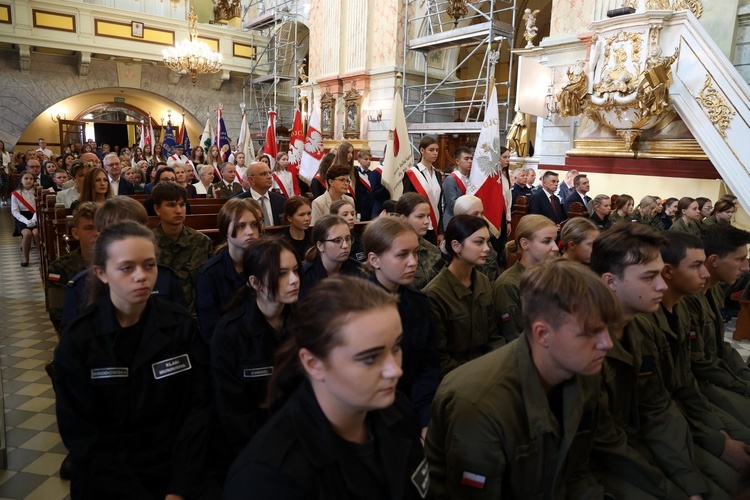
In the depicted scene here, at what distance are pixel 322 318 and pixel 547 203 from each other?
523cm

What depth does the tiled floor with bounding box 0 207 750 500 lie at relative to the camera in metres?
2.53

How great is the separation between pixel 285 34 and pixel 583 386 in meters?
17.4

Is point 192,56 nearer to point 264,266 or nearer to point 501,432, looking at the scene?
point 264,266

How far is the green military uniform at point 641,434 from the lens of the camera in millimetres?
1834

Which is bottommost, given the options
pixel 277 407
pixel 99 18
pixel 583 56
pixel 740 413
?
pixel 740 413

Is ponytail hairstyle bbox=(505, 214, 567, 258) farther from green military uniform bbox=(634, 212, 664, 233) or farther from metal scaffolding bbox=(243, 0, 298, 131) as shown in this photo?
metal scaffolding bbox=(243, 0, 298, 131)

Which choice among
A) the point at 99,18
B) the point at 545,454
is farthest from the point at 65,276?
the point at 99,18

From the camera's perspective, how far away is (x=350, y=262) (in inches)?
121

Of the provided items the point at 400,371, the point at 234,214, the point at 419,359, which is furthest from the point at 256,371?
the point at 234,214

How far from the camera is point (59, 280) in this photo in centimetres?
328

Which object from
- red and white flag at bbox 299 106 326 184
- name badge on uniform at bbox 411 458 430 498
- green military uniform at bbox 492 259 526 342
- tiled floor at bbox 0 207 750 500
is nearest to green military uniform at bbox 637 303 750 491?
green military uniform at bbox 492 259 526 342

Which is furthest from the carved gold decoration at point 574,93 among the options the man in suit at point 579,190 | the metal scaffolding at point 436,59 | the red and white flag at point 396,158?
the red and white flag at point 396,158

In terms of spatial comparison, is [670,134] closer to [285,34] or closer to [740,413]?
[740,413]

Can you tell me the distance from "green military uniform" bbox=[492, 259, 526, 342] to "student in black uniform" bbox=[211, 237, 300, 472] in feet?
3.91
